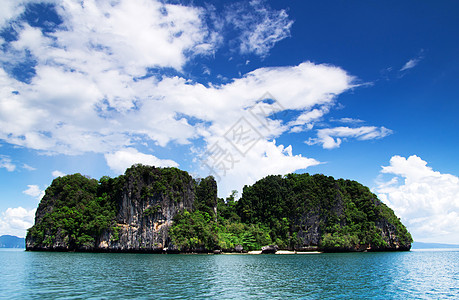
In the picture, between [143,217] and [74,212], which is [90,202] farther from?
[143,217]

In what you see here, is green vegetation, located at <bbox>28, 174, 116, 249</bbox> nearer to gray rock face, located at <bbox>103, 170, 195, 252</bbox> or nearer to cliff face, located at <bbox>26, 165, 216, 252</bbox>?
cliff face, located at <bbox>26, 165, 216, 252</bbox>

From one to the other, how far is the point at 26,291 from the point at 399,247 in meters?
89.4

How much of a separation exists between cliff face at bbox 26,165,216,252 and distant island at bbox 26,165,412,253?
0.64 feet

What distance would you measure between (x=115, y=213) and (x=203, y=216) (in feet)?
64.9

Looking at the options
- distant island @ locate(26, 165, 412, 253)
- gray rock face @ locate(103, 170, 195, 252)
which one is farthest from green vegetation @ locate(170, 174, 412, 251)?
gray rock face @ locate(103, 170, 195, 252)

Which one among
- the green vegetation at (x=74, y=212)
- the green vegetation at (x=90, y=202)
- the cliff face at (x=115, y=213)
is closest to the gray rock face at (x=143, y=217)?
the cliff face at (x=115, y=213)

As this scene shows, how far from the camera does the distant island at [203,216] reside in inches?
2421

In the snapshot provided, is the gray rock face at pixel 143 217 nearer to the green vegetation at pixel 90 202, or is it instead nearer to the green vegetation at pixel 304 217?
the green vegetation at pixel 90 202

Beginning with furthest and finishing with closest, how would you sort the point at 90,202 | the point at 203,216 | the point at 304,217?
1. the point at 304,217
2. the point at 203,216
3. the point at 90,202

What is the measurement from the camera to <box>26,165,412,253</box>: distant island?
61500 mm

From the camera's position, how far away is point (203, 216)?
72.6 metres

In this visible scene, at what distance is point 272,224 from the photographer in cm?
8381

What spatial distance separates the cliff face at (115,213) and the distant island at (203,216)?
0.64 ft

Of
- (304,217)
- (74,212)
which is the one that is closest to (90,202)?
(74,212)
